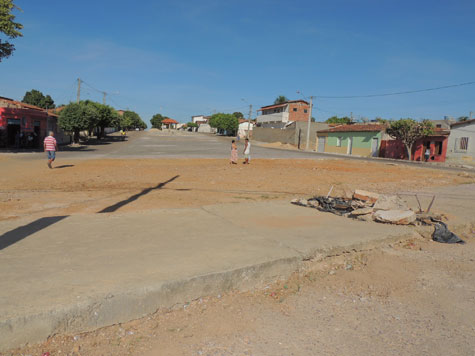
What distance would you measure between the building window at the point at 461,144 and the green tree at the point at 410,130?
243cm

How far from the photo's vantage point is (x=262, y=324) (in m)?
2.79

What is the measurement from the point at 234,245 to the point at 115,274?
1438 mm

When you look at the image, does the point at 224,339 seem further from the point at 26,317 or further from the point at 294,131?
the point at 294,131

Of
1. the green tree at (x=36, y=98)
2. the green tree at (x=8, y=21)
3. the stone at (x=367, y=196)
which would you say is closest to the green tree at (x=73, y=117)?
the green tree at (x=8, y=21)

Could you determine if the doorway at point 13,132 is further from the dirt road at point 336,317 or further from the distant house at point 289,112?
the distant house at point 289,112

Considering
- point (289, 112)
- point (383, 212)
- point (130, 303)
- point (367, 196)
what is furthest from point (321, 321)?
point (289, 112)

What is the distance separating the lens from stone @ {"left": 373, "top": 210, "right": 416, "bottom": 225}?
5.50 m

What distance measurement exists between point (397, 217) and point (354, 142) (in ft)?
137

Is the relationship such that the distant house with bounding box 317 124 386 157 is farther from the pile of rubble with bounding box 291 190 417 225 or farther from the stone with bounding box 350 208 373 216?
the stone with bounding box 350 208 373 216

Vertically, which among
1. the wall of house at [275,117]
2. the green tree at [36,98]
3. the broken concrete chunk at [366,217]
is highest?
the green tree at [36,98]

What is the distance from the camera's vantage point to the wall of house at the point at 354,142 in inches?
1677

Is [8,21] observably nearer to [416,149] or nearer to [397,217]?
[397,217]

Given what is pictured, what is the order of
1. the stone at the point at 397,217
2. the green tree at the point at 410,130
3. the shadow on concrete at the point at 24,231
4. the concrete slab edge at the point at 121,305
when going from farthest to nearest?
the green tree at the point at 410,130 → the stone at the point at 397,217 → the shadow on concrete at the point at 24,231 → the concrete slab edge at the point at 121,305

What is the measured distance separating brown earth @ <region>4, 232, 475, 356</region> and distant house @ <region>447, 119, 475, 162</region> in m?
33.4
